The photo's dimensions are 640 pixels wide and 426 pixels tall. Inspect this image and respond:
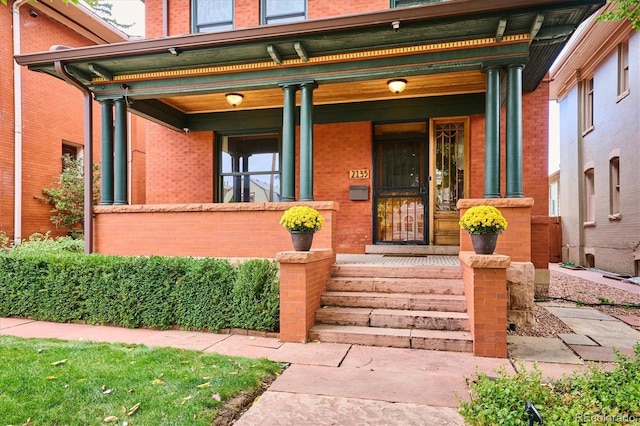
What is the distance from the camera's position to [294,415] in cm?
260

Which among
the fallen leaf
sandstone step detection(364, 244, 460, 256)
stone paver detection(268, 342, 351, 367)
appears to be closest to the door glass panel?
sandstone step detection(364, 244, 460, 256)

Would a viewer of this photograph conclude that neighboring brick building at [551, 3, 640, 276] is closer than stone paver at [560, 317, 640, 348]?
No

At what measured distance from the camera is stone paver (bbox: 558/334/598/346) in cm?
428

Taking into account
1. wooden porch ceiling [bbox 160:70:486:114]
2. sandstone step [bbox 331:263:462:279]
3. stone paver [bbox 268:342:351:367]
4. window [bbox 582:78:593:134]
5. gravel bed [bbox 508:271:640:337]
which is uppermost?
window [bbox 582:78:593:134]

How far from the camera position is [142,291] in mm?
4953

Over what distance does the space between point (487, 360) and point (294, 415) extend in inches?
84.1

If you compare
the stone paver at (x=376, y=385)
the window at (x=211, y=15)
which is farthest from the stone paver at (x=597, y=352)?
the window at (x=211, y=15)

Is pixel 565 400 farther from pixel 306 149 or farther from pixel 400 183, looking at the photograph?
pixel 400 183

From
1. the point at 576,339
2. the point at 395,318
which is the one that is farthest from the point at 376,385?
the point at 576,339

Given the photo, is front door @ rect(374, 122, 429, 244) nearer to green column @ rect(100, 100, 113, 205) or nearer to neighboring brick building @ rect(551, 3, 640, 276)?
green column @ rect(100, 100, 113, 205)

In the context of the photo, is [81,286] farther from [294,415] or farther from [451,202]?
[451,202]

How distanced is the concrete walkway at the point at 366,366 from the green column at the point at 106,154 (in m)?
2.35

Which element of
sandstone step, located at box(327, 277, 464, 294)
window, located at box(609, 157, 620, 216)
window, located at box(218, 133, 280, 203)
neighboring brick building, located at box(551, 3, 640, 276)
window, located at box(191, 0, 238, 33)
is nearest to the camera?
sandstone step, located at box(327, 277, 464, 294)

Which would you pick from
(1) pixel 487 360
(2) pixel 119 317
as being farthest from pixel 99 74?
(1) pixel 487 360
